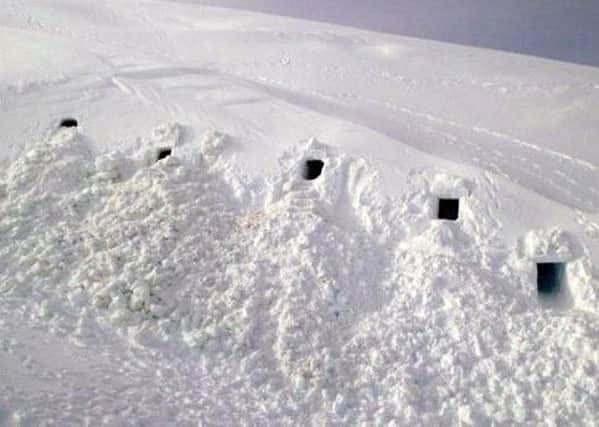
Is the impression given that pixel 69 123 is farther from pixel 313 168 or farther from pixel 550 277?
pixel 550 277

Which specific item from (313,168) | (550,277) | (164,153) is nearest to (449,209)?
(550,277)

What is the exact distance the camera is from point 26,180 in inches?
356

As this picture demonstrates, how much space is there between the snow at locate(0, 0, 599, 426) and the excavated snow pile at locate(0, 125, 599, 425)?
0.10 feet

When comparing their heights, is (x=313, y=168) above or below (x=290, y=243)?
above

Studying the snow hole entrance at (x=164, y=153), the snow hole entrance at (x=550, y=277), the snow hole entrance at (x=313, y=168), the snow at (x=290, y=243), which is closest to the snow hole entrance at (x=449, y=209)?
the snow at (x=290, y=243)

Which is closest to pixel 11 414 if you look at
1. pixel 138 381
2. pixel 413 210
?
pixel 138 381

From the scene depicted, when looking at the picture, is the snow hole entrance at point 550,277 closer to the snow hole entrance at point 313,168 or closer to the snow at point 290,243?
the snow at point 290,243

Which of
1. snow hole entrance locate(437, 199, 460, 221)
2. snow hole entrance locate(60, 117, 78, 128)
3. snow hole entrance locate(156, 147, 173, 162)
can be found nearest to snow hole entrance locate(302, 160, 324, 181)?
snow hole entrance locate(437, 199, 460, 221)

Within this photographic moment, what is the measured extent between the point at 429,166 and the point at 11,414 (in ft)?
23.1

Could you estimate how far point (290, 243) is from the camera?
777 cm

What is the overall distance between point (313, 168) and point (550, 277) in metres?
4.30

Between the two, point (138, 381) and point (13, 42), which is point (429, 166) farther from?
point (13, 42)

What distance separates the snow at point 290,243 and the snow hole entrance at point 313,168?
17 centimetres

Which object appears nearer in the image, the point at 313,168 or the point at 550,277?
the point at 550,277
